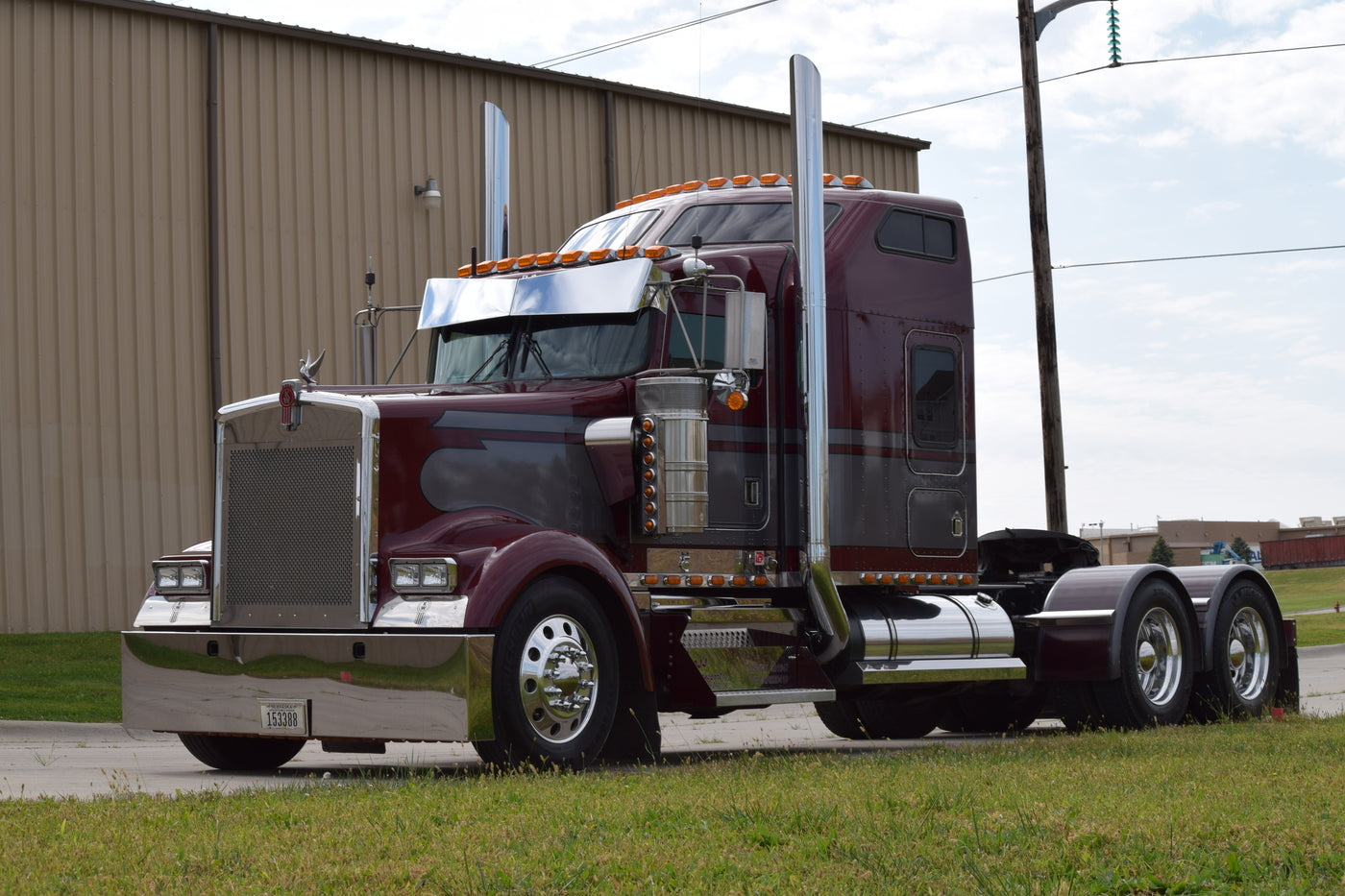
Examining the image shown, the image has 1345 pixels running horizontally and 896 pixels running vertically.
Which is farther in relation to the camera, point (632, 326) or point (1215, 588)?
point (1215, 588)

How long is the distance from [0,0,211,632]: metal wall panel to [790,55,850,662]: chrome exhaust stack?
12944 mm

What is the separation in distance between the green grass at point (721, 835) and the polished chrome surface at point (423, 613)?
78 cm

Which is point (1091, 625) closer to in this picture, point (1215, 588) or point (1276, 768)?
point (1215, 588)

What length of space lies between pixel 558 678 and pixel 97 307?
14068mm

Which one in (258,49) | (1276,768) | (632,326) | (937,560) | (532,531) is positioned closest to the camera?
(1276,768)

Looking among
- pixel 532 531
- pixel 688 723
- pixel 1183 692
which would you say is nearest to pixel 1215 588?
pixel 1183 692

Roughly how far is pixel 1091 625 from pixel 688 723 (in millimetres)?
4884

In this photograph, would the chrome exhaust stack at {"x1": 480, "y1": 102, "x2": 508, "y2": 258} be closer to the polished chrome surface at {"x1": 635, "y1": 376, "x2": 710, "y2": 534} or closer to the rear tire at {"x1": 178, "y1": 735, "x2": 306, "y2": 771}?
the polished chrome surface at {"x1": 635, "y1": 376, "x2": 710, "y2": 534}

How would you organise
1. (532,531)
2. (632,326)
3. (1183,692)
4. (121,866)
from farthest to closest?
(1183,692), (632,326), (532,531), (121,866)

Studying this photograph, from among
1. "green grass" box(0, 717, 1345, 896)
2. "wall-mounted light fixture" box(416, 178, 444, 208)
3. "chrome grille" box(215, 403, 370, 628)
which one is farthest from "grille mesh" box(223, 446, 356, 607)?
"wall-mounted light fixture" box(416, 178, 444, 208)

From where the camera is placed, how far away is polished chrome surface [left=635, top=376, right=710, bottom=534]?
33.4 feet

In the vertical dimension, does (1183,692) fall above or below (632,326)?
below

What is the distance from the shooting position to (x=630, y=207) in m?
12.6

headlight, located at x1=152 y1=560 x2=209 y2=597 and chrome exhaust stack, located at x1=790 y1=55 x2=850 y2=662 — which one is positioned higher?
chrome exhaust stack, located at x1=790 y1=55 x2=850 y2=662
